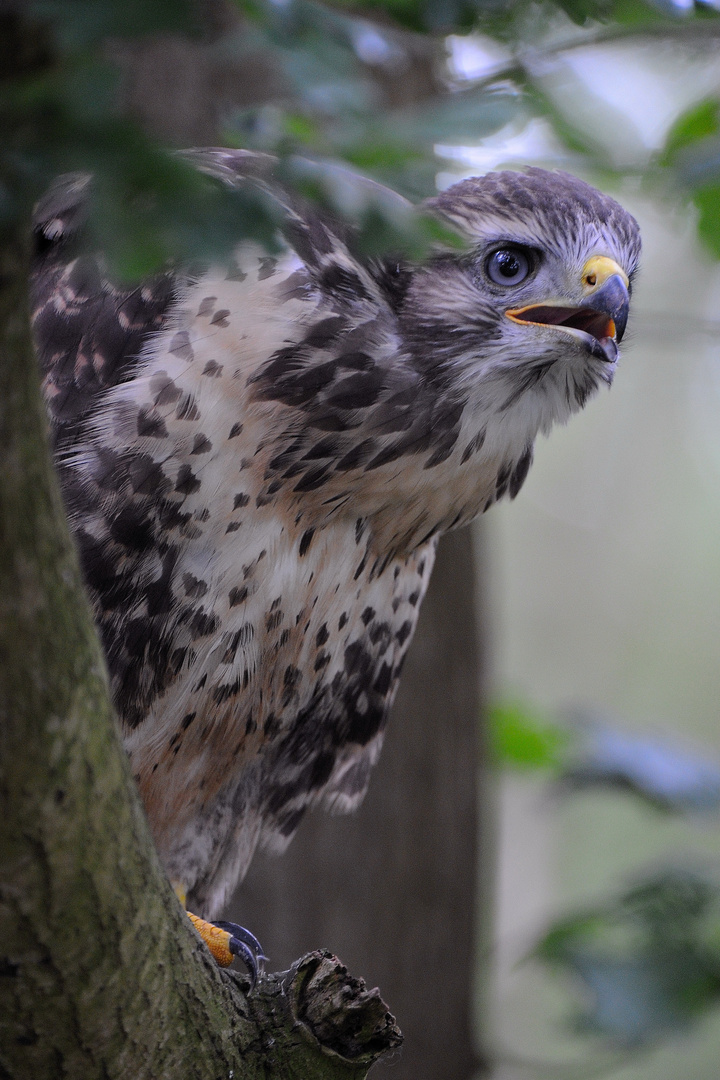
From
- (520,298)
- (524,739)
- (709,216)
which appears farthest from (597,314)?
(524,739)

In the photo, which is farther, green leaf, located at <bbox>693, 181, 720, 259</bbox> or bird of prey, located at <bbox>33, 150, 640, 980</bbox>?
green leaf, located at <bbox>693, 181, 720, 259</bbox>

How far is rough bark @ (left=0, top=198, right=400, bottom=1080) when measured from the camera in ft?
3.28

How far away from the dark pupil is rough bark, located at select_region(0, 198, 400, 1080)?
1.18 meters

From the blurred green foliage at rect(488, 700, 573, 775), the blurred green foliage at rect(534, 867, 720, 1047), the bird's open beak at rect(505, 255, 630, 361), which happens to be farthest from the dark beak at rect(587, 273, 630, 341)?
the blurred green foliage at rect(488, 700, 573, 775)

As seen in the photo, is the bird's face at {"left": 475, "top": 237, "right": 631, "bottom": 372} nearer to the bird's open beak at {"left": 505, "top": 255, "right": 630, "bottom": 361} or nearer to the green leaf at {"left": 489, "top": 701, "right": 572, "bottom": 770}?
the bird's open beak at {"left": 505, "top": 255, "right": 630, "bottom": 361}

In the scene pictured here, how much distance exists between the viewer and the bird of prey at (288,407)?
1.93 m

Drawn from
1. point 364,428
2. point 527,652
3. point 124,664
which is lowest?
point 527,652

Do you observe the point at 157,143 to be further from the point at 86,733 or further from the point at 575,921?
the point at 575,921

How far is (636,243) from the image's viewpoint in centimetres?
218

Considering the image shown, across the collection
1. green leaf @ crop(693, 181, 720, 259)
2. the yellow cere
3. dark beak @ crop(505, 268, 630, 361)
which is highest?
green leaf @ crop(693, 181, 720, 259)

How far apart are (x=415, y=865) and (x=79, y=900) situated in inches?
104

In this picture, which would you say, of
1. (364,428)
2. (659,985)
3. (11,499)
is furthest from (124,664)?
(659,985)

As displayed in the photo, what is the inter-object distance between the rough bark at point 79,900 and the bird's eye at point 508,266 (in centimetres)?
117

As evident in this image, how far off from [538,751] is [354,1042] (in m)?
2.51
